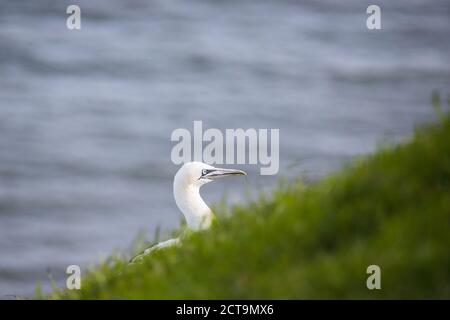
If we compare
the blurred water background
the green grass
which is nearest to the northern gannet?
the green grass

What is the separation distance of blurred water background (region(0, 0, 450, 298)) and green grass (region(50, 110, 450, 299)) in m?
14.8

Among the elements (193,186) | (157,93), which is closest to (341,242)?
(193,186)

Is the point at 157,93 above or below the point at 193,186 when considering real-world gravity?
above

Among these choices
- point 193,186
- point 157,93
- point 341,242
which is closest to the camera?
point 341,242

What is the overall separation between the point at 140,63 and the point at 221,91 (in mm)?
3453

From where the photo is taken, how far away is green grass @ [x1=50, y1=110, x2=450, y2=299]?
640 cm

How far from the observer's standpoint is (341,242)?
6816mm

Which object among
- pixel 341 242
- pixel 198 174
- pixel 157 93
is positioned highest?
pixel 157 93

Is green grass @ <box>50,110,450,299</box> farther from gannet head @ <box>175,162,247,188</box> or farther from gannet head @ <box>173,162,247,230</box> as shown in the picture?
gannet head @ <box>175,162,247,188</box>

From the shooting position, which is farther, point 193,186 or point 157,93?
point 157,93

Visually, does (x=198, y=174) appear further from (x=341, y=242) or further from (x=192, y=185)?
(x=341, y=242)

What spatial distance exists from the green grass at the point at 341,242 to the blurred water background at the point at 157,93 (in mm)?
14775

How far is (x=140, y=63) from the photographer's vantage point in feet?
120

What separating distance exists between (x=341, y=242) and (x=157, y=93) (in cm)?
2822
